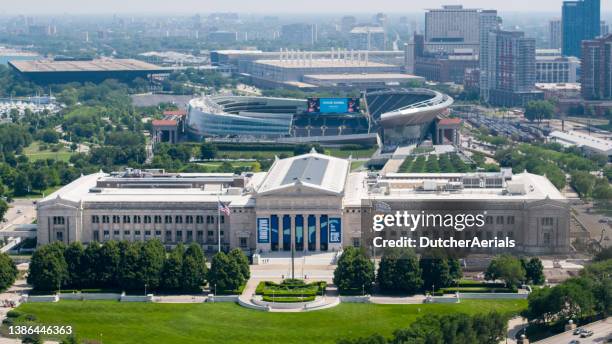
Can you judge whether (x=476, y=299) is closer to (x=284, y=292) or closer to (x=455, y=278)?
(x=455, y=278)

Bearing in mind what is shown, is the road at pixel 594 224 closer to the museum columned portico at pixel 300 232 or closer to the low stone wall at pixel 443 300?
the low stone wall at pixel 443 300

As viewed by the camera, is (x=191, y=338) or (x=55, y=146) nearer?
(x=191, y=338)

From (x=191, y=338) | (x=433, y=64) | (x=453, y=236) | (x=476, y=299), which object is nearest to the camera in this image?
(x=191, y=338)

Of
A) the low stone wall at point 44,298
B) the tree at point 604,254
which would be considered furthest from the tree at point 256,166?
the tree at point 604,254

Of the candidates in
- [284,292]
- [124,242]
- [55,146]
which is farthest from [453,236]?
[55,146]

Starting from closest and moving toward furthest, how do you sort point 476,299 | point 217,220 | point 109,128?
point 476,299
point 217,220
point 109,128

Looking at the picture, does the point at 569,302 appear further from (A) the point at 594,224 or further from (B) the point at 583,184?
(B) the point at 583,184

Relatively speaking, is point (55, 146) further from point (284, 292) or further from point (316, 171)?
point (284, 292)
